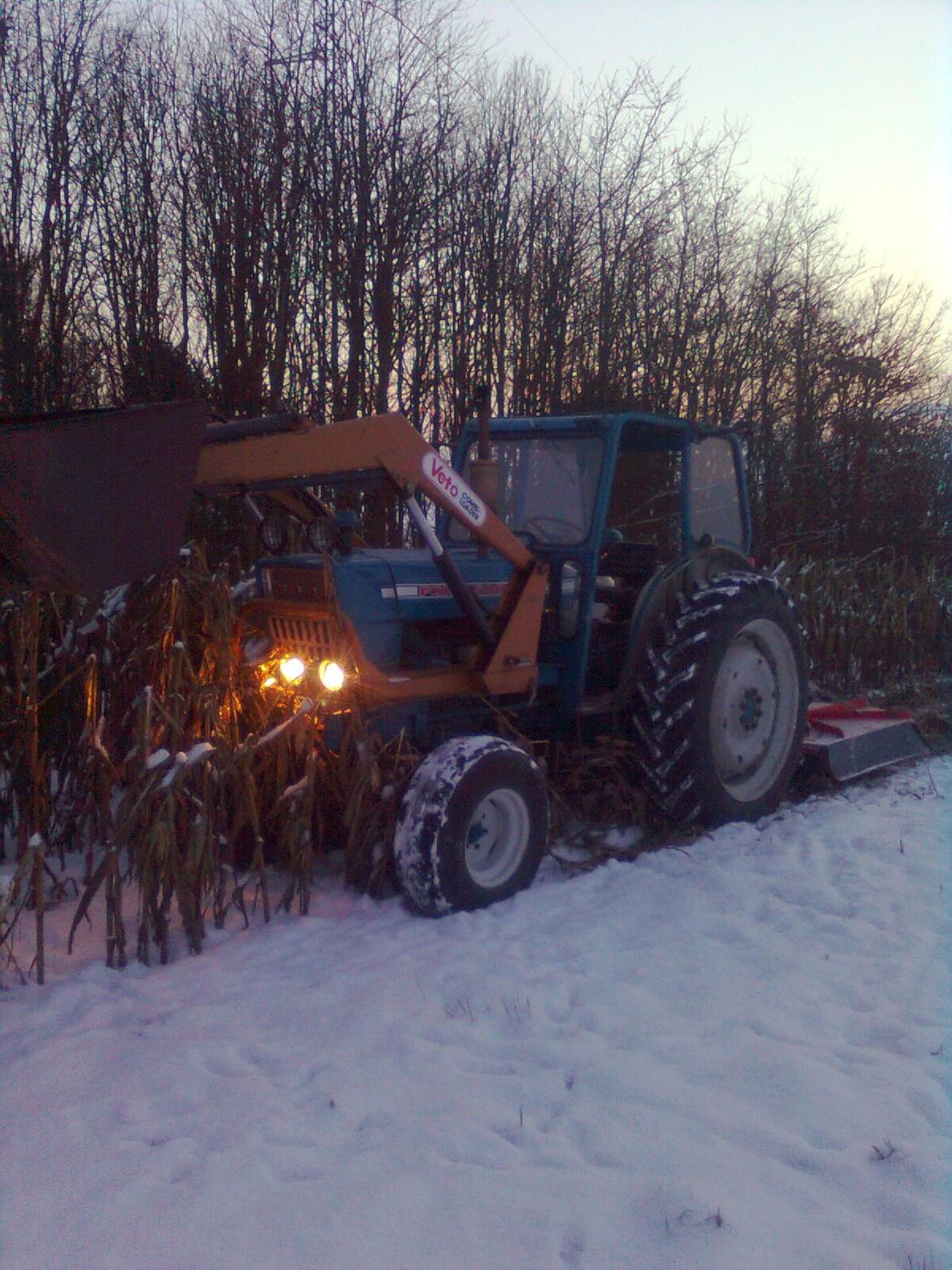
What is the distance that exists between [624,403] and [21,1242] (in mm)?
10761

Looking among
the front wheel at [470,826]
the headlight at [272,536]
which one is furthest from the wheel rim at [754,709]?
the headlight at [272,536]

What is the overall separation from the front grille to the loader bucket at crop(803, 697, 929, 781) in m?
2.84

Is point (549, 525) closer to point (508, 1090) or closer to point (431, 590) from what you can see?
point (431, 590)

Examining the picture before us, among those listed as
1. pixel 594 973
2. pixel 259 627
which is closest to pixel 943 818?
pixel 594 973

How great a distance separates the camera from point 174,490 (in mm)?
3311

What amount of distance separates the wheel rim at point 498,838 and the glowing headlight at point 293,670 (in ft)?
2.92

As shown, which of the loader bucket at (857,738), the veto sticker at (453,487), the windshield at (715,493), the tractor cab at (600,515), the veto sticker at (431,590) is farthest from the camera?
the loader bucket at (857,738)

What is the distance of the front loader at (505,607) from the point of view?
3.83 meters

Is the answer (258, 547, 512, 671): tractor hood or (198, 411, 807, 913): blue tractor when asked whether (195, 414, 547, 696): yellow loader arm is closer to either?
(198, 411, 807, 913): blue tractor

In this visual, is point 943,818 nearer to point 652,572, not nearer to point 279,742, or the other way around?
point 652,572

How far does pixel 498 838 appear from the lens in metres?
4.18

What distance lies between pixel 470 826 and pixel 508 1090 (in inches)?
55.9

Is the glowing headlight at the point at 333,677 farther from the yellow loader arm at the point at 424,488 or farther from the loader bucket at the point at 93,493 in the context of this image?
the loader bucket at the point at 93,493

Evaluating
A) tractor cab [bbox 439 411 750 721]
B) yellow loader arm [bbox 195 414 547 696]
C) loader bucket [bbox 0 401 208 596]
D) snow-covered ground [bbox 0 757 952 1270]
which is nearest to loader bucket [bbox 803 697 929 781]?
tractor cab [bbox 439 411 750 721]
